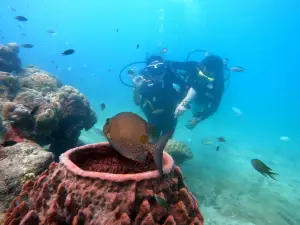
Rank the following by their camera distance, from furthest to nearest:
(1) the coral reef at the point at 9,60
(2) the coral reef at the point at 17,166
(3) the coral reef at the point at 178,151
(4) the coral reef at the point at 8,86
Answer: (1) the coral reef at the point at 9,60
(3) the coral reef at the point at 178,151
(4) the coral reef at the point at 8,86
(2) the coral reef at the point at 17,166

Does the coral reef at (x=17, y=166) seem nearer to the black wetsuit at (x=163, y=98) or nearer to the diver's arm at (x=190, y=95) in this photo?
the black wetsuit at (x=163, y=98)

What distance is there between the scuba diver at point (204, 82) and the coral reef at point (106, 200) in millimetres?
7196

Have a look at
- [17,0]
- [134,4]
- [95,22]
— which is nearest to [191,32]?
[134,4]

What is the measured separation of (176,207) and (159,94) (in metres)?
7.25

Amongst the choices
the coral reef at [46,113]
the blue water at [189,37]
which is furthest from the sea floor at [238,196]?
the blue water at [189,37]

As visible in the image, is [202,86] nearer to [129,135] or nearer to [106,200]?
[129,135]

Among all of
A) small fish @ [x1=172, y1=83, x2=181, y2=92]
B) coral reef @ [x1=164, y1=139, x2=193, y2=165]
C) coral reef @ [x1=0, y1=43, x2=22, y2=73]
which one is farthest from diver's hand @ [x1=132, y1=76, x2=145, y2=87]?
coral reef @ [x1=0, y1=43, x2=22, y2=73]

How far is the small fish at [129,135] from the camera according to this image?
1.89m

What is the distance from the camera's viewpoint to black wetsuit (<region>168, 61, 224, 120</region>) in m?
9.21

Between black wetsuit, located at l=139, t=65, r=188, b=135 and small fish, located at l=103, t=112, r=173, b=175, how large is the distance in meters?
6.77

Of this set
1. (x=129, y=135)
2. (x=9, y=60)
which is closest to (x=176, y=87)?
(x=129, y=135)

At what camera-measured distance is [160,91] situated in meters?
8.95

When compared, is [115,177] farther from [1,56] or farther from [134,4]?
[134,4]

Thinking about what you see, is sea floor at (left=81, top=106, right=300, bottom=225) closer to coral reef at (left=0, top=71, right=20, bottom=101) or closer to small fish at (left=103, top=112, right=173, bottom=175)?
small fish at (left=103, top=112, right=173, bottom=175)
